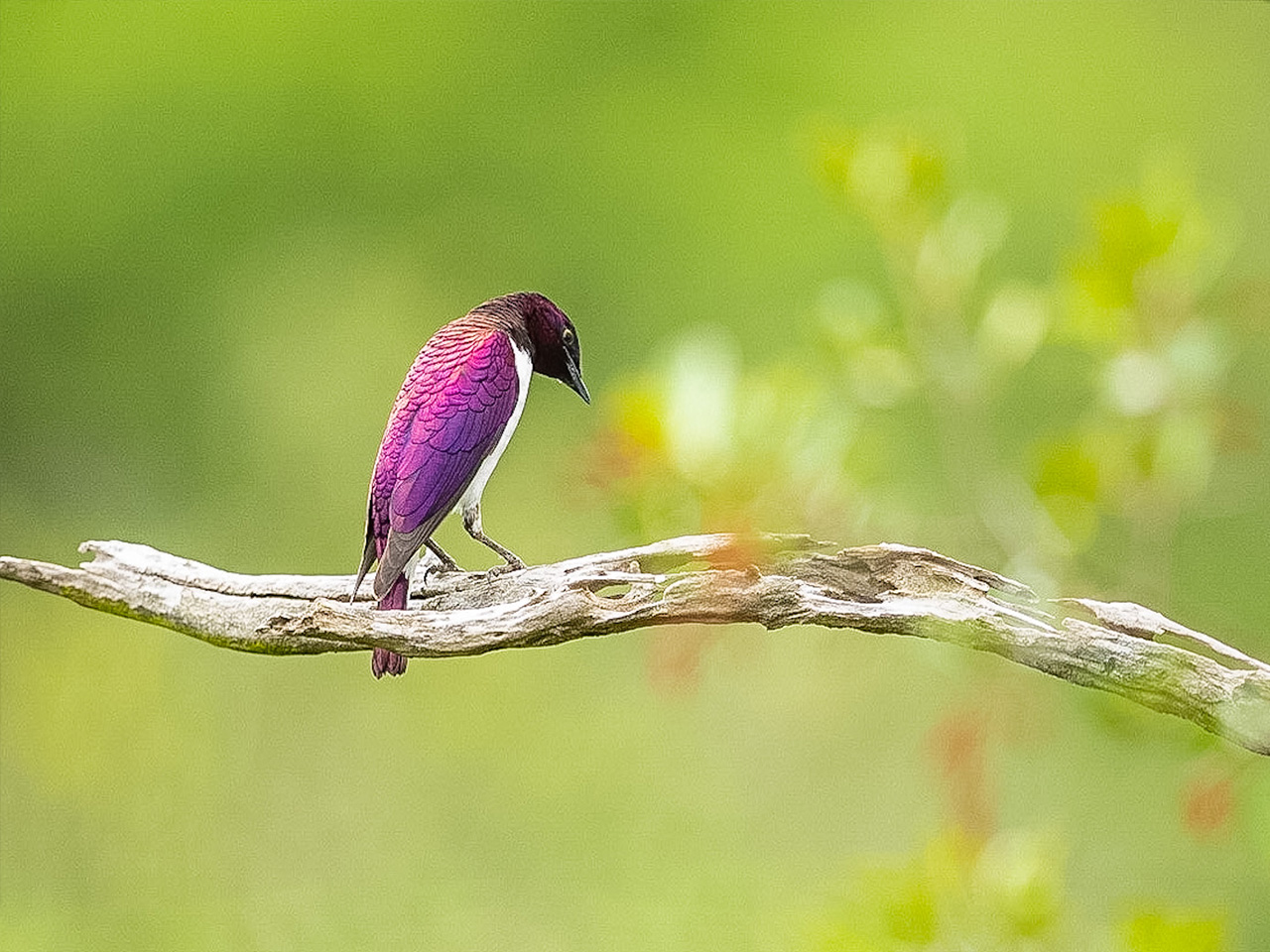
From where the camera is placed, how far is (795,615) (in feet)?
2.85

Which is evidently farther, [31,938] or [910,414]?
[910,414]

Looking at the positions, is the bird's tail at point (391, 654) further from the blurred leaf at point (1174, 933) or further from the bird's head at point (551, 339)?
the blurred leaf at point (1174, 933)

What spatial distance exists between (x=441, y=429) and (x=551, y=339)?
0.64 feet

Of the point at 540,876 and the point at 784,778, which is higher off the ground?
the point at 784,778

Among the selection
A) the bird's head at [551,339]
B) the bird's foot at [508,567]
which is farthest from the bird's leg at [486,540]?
the bird's head at [551,339]

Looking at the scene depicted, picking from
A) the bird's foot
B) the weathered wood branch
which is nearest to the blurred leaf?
the weathered wood branch

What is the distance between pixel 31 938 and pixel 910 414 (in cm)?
263

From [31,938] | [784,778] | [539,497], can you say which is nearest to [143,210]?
[539,497]

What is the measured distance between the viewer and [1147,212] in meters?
1.14

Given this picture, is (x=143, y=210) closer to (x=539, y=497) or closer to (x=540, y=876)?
(x=539, y=497)

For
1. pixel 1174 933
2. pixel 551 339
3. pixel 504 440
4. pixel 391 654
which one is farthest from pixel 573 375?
pixel 1174 933

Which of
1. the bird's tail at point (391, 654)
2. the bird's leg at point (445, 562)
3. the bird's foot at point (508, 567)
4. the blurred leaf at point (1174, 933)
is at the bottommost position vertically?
the blurred leaf at point (1174, 933)

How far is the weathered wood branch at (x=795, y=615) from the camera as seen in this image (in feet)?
2.74

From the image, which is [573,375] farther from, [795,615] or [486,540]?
[795,615]
